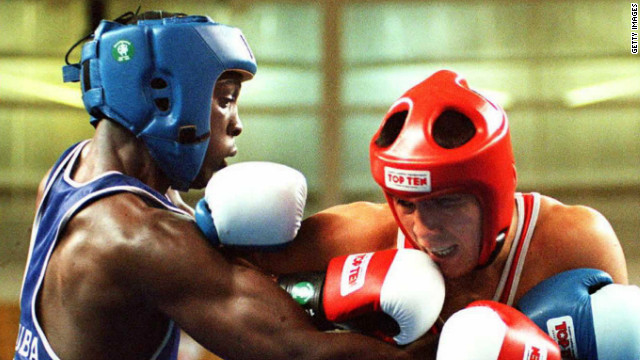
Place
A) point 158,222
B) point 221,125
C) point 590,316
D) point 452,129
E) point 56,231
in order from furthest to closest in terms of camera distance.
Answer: point 221,125 < point 56,231 < point 158,222 < point 452,129 < point 590,316

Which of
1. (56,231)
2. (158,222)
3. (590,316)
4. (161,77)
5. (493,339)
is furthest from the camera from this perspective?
(161,77)

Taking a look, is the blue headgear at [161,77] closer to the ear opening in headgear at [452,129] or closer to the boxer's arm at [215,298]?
the boxer's arm at [215,298]

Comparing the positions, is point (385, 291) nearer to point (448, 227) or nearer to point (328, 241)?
point (448, 227)

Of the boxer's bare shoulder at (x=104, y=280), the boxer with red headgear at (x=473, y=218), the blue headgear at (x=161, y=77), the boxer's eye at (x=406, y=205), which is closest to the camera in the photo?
the boxer with red headgear at (x=473, y=218)

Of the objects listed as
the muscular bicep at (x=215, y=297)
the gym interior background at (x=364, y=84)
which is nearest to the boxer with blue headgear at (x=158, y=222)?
the muscular bicep at (x=215, y=297)

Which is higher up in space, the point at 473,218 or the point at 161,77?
the point at 161,77

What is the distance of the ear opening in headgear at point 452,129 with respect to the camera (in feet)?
5.54

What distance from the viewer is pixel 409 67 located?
22.1ft

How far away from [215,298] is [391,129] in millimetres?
572

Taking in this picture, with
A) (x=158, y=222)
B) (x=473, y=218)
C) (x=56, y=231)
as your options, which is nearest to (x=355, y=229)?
(x=473, y=218)

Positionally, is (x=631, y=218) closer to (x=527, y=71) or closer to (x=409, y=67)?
(x=527, y=71)

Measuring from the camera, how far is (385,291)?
160 centimetres

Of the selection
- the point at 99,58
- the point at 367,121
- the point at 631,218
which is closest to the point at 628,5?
the point at 631,218

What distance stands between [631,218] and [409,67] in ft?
8.14
